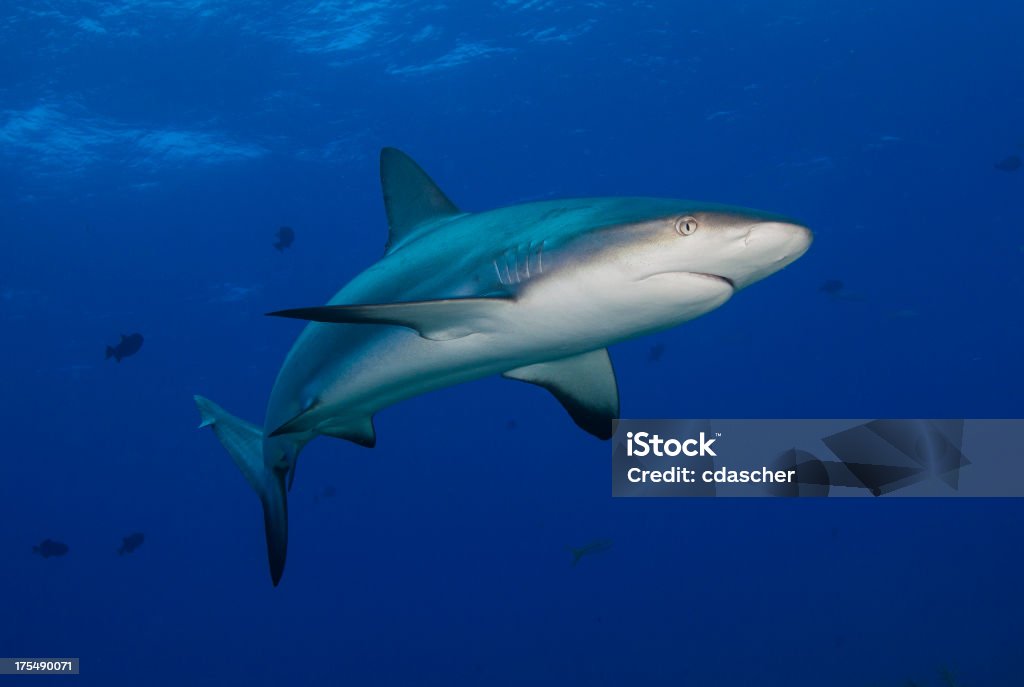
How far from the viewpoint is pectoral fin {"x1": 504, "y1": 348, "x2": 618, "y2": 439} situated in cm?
455

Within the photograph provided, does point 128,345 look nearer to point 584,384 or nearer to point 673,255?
point 584,384

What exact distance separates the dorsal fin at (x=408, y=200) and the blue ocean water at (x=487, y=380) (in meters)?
17.9

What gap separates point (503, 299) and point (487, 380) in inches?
2062

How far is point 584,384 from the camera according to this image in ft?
15.2

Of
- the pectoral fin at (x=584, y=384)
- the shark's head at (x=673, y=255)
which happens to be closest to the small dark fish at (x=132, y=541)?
the pectoral fin at (x=584, y=384)

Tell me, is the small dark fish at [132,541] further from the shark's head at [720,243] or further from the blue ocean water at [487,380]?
the shark's head at [720,243]

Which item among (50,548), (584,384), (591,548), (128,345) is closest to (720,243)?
(584,384)

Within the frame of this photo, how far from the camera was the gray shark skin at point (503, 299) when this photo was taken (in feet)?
8.77

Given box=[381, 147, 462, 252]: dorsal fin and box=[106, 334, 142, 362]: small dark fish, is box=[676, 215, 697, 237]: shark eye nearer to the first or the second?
box=[381, 147, 462, 252]: dorsal fin

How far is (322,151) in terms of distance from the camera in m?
29.4

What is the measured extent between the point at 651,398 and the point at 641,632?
23834 millimetres

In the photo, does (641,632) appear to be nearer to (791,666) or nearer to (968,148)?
(791,666)

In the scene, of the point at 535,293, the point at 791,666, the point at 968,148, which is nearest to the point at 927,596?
the point at 791,666

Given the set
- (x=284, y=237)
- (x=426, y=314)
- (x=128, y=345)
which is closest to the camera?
(x=426, y=314)
